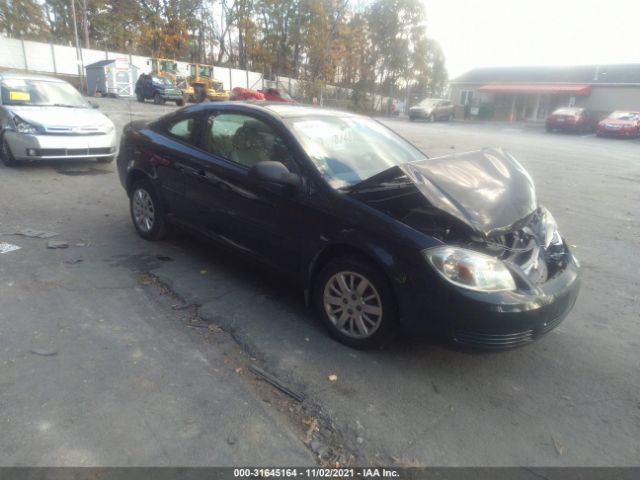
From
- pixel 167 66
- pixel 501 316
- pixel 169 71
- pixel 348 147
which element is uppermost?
pixel 167 66

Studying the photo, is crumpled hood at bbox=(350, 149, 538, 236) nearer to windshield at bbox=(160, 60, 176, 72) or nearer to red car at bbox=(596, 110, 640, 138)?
red car at bbox=(596, 110, 640, 138)

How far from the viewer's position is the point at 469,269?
280cm

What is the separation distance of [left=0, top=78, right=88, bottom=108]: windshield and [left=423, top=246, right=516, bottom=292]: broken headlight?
28.0ft

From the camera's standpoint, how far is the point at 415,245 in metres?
2.88

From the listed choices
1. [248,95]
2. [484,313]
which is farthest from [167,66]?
[484,313]

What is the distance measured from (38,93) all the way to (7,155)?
4.44ft

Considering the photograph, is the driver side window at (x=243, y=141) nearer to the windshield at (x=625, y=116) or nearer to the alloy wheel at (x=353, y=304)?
the alloy wheel at (x=353, y=304)

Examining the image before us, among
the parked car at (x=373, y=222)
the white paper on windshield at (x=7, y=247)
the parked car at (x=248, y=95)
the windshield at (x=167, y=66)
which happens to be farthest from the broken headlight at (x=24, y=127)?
the windshield at (x=167, y=66)

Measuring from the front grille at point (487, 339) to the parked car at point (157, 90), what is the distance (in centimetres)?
2880

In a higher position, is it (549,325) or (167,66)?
(167,66)

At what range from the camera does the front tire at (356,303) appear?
308cm

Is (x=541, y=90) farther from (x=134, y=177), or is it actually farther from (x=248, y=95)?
(x=134, y=177)

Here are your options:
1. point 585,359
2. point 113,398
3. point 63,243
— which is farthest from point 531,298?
point 63,243

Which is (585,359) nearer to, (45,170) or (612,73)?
(45,170)
